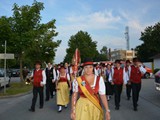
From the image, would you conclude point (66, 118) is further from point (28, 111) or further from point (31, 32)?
point (31, 32)

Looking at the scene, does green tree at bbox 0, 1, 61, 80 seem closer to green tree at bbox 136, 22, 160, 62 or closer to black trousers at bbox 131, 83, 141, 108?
black trousers at bbox 131, 83, 141, 108

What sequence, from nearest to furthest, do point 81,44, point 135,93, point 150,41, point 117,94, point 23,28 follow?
point 135,93 → point 117,94 → point 23,28 → point 150,41 → point 81,44

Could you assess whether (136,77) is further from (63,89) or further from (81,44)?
(81,44)

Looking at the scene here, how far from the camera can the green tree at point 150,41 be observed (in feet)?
210

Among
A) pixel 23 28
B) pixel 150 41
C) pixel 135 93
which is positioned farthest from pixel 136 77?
pixel 150 41

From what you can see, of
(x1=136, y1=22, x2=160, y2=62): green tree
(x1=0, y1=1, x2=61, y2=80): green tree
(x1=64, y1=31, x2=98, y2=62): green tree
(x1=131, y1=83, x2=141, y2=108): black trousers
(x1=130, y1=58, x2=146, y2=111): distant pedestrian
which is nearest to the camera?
(x1=131, y1=83, x2=141, y2=108): black trousers

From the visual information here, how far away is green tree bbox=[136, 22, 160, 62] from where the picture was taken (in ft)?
210

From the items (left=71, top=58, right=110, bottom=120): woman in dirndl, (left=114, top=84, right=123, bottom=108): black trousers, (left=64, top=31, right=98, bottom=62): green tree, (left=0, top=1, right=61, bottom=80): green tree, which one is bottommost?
(left=114, top=84, right=123, bottom=108): black trousers

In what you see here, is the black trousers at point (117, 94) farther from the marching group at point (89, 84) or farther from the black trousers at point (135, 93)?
the black trousers at point (135, 93)

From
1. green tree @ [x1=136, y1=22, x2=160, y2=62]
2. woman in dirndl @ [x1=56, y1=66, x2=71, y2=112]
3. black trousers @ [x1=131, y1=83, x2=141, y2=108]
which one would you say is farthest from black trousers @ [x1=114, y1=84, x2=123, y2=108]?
green tree @ [x1=136, y1=22, x2=160, y2=62]

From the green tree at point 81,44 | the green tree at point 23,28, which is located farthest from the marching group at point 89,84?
the green tree at point 81,44

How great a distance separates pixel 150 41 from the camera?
65.2m

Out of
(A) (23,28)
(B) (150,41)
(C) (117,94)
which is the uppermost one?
(B) (150,41)

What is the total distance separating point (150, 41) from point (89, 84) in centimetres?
6210
